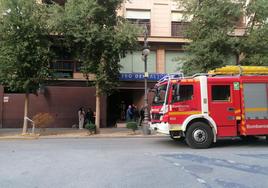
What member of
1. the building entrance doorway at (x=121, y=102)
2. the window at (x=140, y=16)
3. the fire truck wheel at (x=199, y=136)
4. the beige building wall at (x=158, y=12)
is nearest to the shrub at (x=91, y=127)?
the building entrance doorway at (x=121, y=102)

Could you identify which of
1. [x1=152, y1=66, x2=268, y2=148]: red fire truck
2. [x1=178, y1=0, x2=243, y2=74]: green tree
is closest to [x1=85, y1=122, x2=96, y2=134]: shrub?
[x1=178, y1=0, x2=243, y2=74]: green tree

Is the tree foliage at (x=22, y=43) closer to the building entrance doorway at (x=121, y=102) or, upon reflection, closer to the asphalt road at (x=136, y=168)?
the asphalt road at (x=136, y=168)

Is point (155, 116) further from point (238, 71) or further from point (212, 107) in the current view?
point (238, 71)

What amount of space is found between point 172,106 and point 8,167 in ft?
22.8

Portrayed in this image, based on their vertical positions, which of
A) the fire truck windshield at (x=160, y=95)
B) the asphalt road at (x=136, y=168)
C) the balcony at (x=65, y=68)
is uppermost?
the balcony at (x=65, y=68)

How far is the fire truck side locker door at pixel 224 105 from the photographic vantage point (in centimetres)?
1523

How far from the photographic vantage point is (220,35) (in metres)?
23.4

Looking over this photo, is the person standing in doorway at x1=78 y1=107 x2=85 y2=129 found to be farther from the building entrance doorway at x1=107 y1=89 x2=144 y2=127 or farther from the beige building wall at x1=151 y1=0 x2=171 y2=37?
the beige building wall at x1=151 y1=0 x2=171 y2=37

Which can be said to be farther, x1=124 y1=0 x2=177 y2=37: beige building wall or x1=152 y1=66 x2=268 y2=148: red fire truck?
x1=124 y1=0 x2=177 y2=37: beige building wall

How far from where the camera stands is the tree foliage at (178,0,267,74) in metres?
23.7

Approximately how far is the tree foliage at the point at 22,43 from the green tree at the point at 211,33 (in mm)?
9139

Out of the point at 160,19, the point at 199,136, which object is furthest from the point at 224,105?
the point at 160,19

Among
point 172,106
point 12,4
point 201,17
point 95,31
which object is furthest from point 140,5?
point 172,106

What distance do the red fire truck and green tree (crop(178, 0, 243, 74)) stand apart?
320 inches
